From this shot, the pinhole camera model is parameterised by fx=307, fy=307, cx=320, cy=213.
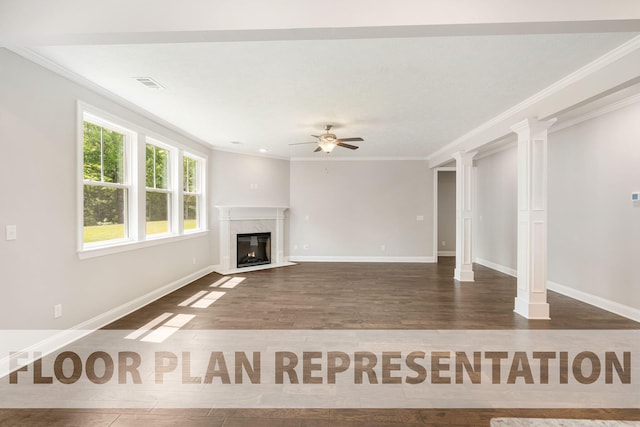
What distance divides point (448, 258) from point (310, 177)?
4446mm

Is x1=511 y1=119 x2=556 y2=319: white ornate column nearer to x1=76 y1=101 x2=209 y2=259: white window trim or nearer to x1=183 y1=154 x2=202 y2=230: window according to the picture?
x1=76 y1=101 x2=209 y2=259: white window trim

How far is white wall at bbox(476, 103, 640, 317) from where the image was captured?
3787 millimetres

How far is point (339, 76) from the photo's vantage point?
304 cm

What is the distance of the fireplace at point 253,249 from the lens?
7027 millimetres

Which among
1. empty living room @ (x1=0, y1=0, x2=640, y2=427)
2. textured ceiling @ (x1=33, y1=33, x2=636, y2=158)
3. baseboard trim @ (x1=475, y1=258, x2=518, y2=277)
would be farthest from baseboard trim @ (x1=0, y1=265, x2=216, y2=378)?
baseboard trim @ (x1=475, y1=258, x2=518, y2=277)

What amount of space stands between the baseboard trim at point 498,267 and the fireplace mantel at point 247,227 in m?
4.76

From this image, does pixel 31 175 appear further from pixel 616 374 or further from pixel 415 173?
pixel 415 173

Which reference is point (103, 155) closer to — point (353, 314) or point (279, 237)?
point (353, 314)

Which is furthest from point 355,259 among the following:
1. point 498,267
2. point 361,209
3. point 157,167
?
point 157,167

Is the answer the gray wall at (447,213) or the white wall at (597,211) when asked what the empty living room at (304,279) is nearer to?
the white wall at (597,211)

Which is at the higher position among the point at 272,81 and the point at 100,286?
the point at 272,81

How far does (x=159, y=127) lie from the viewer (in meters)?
4.72

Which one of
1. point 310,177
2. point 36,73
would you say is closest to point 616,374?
point 36,73

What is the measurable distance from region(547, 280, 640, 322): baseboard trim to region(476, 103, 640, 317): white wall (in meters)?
0.01
